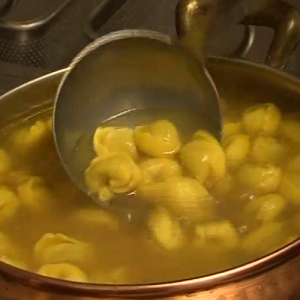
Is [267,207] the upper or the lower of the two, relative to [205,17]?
lower

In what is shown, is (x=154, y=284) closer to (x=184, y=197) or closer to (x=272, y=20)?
(x=184, y=197)

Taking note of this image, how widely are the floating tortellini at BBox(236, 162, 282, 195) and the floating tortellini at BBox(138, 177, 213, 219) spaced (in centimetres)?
5

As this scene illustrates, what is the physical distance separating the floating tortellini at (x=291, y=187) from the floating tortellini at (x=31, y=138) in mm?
302

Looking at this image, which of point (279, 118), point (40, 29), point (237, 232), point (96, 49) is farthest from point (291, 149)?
point (40, 29)

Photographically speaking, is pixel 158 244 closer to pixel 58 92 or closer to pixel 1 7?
pixel 58 92

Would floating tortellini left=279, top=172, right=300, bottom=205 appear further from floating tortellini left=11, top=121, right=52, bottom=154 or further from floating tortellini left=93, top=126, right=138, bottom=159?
floating tortellini left=11, top=121, right=52, bottom=154

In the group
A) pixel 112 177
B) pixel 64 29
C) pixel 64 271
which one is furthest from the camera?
pixel 64 29

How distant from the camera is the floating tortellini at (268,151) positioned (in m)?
0.85

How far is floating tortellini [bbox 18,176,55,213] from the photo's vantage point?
818 mm

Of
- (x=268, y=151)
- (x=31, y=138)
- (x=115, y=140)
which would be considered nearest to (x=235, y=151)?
(x=268, y=151)

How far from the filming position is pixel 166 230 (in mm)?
Result: 748

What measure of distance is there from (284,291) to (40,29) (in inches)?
27.2

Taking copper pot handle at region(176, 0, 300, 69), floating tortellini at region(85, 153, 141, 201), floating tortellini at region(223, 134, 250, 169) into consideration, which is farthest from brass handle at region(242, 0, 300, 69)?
floating tortellini at region(85, 153, 141, 201)

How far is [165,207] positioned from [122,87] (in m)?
0.19
